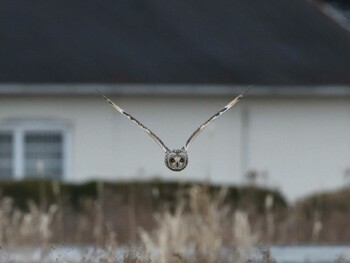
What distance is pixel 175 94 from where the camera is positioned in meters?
25.0

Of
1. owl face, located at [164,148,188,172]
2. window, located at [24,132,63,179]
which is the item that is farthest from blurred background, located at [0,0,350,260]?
owl face, located at [164,148,188,172]

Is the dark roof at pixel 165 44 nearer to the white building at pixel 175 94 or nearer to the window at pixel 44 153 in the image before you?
the white building at pixel 175 94

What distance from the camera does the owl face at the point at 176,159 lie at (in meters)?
4.73

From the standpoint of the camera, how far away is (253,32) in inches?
1014

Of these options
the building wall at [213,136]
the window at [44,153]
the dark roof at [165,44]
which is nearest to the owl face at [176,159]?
the building wall at [213,136]

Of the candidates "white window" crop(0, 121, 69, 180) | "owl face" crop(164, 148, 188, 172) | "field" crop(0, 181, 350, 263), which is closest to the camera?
"owl face" crop(164, 148, 188, 172)

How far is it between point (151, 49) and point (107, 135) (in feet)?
5.70

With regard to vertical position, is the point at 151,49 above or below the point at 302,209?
above

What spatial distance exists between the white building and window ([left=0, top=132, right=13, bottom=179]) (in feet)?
0.05

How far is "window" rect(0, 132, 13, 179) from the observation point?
24.7m

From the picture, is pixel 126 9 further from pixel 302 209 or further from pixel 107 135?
pixel 302 209

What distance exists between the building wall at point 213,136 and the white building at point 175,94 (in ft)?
0.06

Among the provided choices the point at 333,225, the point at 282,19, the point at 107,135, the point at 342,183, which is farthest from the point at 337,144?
the point at 333,225

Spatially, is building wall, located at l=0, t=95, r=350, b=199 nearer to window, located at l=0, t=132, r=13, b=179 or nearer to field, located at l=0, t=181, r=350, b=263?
window, located at l=0, t=132, r=13, b=179
